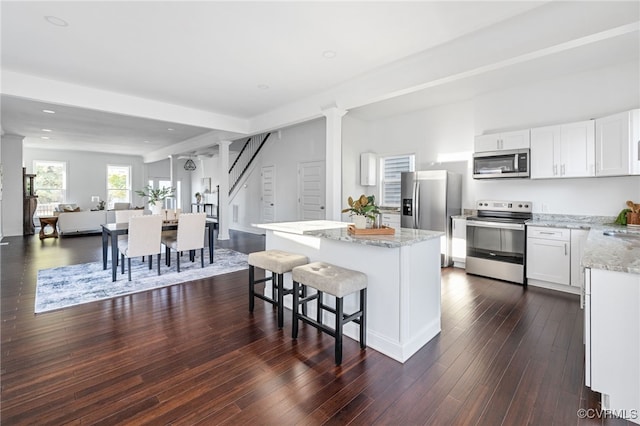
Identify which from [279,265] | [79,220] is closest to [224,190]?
[79,220]

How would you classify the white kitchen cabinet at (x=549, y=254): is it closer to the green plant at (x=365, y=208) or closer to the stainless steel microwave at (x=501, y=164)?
the stainless steel microwave at (x=501, y=164)

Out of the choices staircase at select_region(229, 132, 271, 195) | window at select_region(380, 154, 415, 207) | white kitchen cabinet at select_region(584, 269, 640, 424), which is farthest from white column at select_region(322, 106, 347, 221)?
staircase at select_region(229, 132, 271, 195)

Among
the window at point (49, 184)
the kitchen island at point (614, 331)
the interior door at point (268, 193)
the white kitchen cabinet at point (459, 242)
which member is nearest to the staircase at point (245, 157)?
the interior door at point (268, 193)

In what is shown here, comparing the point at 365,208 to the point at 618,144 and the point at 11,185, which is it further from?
the point at 11,185

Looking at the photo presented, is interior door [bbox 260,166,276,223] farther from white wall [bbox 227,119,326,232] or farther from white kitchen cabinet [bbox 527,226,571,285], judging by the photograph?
white kitchen cabinet [bbox 527,226,571,285]

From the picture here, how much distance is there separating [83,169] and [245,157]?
22.1 feet

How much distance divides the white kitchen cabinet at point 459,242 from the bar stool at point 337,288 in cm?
318

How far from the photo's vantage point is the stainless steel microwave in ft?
14.2

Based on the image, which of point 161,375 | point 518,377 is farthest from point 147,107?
point 518,377

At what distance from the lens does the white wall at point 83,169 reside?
10719mm

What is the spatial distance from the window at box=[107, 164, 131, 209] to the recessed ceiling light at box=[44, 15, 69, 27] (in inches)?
423

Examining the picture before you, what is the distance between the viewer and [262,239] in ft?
26.0

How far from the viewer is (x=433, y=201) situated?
5098 mm

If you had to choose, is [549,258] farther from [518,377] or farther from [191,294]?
[191,294]
